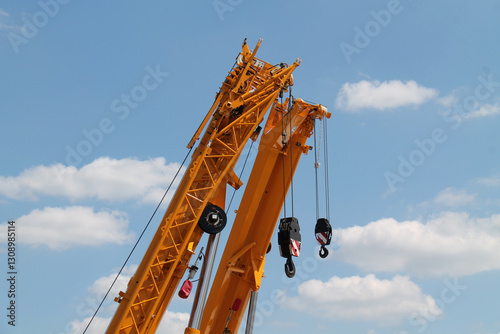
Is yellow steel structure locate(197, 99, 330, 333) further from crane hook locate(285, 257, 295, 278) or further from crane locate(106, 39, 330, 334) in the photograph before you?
crane hook locate(285, 257, 295, 278)

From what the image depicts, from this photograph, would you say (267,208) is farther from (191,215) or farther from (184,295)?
(184,295)

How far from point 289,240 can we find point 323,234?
1.27 metres

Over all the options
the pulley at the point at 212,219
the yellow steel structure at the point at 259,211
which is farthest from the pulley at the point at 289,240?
the pulley at the point at 212,219

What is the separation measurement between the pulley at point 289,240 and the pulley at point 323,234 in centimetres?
92

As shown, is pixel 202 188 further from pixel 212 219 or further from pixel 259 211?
pixel 259 211

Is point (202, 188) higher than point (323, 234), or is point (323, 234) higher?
point (323, 234)

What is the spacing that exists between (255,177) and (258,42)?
297 cm

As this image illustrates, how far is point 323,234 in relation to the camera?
33.6 feet

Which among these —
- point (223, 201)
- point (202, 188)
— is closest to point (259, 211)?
point (223, 201)

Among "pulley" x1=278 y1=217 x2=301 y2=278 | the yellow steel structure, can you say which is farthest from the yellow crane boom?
"pulley" x1=278 y1=217 x2=301 y2=278

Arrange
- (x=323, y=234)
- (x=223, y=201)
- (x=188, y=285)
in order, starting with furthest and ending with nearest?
(x=323, y=234) → (x=223, y=201) → (x=188, y=285)

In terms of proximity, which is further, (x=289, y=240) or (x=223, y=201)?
(x=223, y=201)

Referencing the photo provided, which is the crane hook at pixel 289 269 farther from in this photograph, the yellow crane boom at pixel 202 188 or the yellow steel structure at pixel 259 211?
the yellow crane boom at pixel 202 188

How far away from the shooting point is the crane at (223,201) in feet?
28.5
